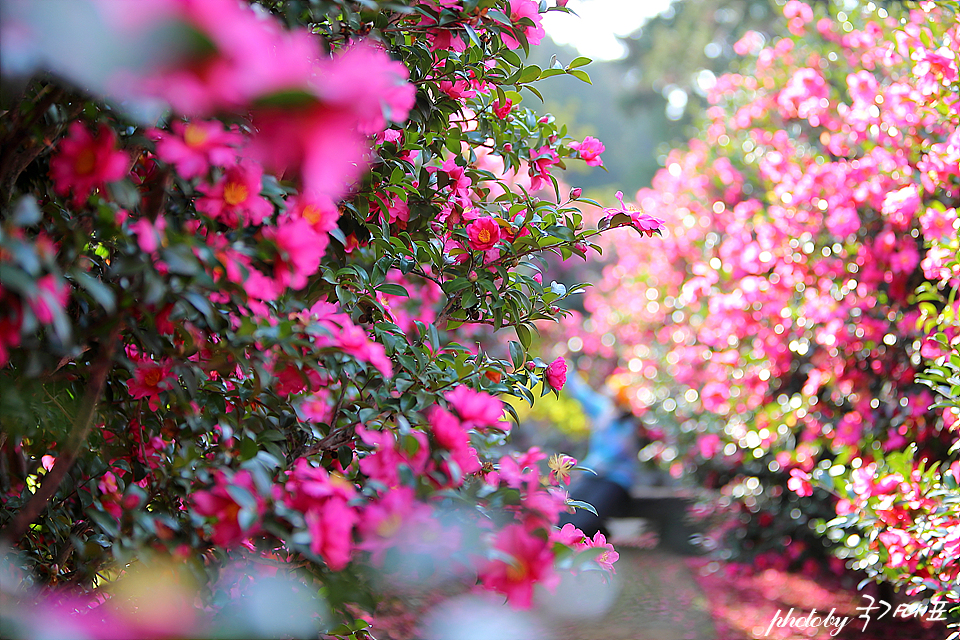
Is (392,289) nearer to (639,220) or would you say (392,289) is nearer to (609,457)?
(639,220)

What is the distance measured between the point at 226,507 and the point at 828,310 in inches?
100

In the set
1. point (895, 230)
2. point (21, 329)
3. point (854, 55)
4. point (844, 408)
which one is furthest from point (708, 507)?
point (21, 329)

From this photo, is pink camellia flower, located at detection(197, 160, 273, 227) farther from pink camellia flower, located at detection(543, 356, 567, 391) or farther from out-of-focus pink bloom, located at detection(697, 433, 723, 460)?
out-of-focus pink bloom, located at detection(697, 433, 723, 460)

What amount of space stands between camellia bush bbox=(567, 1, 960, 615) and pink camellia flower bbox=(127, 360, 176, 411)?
1885mm

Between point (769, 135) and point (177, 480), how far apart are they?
3854mm

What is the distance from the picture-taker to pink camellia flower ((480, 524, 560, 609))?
74cm

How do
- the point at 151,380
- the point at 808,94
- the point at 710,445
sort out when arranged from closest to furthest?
the point at 151,380
the point at 808,94
the point at 710,445

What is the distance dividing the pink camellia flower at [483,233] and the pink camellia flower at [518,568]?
668 millimetres

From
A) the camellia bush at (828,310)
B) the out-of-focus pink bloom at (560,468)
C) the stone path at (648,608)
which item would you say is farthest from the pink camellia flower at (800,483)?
the out-of-focus pink bloom at (560,468)

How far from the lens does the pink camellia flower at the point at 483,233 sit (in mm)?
1295

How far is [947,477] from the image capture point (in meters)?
→ 1.88

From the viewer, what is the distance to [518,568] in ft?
2.43

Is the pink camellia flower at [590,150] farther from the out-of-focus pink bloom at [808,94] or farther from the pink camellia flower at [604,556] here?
the out-of-focus pink bloom at [808,94]

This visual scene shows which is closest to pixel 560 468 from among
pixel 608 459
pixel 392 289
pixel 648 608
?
pixel 392 289
